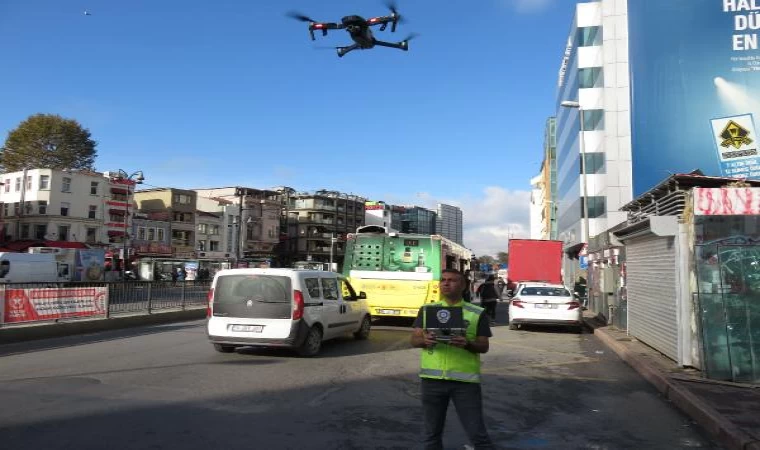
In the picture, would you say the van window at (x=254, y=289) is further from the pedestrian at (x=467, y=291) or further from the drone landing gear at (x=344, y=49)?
the drone landing gear at (x=344, y=49)

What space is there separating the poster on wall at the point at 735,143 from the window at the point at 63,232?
191ft

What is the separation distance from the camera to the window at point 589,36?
47.6m

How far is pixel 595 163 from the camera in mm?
47719

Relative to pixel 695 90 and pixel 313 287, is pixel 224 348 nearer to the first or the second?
pixel 313 287

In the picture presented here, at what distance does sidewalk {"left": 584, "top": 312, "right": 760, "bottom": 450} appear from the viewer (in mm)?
5938

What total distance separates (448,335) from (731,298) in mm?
6207

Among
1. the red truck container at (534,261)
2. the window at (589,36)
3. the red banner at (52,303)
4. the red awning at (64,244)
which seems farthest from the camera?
the red awning at (64,244)

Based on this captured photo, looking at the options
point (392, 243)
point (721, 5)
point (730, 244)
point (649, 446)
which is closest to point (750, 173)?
point (721, 5)

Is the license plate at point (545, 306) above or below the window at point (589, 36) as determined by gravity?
below

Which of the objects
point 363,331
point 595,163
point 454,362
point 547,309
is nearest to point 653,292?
point 547,309

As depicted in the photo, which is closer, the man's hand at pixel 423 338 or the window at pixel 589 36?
the man's hand at pixel 423 338

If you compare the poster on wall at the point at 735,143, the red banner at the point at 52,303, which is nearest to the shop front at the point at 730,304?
the red banner at the point at 52,303

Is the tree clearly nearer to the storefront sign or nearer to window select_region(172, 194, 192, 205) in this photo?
window select_region(172, 194, 192, 205)

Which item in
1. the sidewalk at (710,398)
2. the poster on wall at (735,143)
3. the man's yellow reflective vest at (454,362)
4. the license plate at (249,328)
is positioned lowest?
the sidewalk at (710,398)
